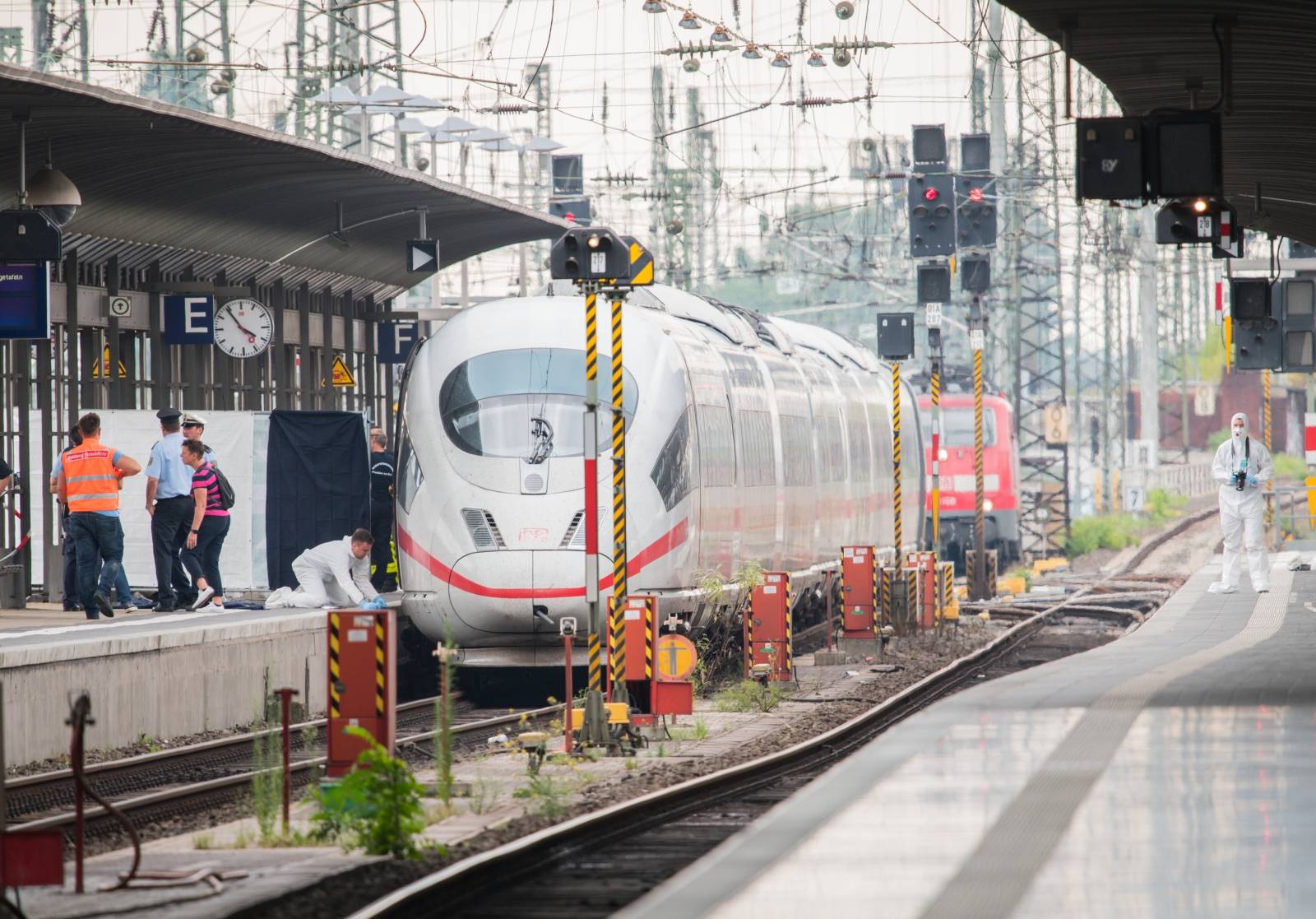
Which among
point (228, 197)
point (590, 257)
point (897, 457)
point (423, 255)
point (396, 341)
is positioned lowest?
point (897, 457)

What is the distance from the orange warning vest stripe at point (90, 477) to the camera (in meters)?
18.2

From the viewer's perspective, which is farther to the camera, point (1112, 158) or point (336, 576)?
point (336, 576)

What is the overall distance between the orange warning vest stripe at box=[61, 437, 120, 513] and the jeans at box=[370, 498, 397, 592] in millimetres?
3566

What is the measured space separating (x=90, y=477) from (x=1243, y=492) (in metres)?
12.2

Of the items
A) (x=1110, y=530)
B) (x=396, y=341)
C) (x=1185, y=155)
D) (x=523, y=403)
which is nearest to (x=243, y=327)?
(x=396, y=341)

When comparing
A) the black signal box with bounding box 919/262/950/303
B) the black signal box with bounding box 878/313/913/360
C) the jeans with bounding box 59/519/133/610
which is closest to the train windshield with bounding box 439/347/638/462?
the jeans with bounding box 59/519/133/610

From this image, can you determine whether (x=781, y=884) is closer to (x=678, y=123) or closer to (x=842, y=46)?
(x=842, y=46)

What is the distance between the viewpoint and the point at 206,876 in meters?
8.97

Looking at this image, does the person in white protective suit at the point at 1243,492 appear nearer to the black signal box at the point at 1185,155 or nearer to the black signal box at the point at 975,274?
the black signal box at the point at 975,274

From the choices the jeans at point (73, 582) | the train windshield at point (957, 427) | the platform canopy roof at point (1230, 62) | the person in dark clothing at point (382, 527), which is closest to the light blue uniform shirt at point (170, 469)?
the jeans at point (73, 582)

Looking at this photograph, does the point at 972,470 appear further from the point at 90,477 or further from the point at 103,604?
the point at 90,477

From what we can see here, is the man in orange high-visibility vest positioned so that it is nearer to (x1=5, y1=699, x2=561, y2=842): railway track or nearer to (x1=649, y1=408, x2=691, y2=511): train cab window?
(x1=5, y1=699, x2=561, y2=842): railway track

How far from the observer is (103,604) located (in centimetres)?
1850

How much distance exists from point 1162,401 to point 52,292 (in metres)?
70.5
